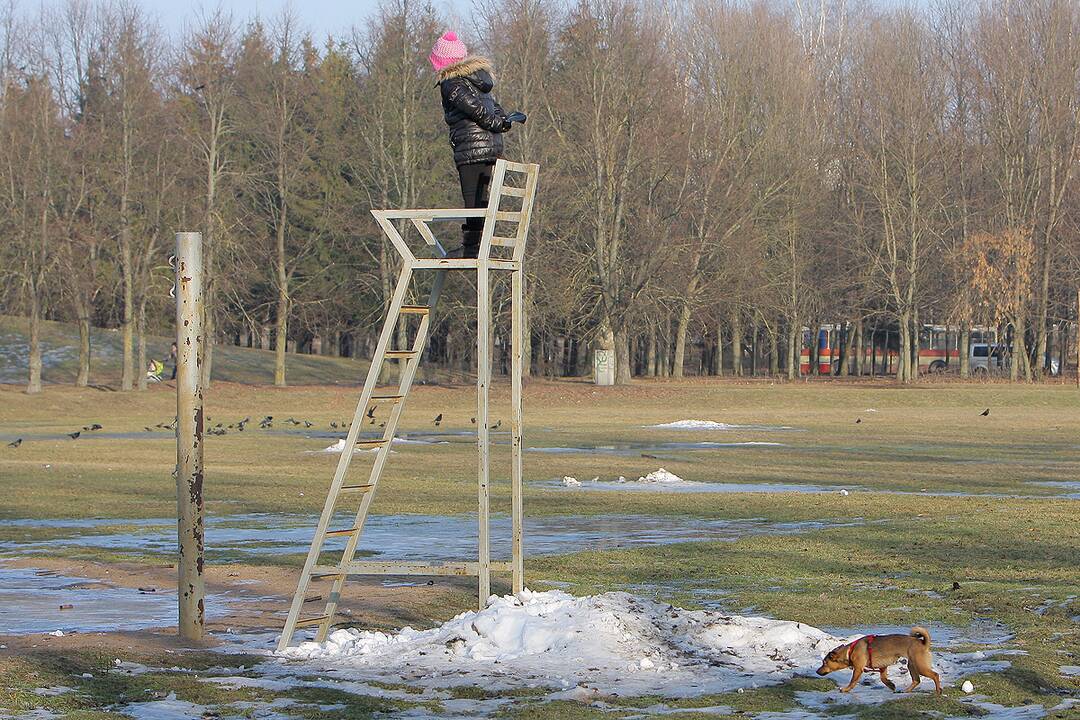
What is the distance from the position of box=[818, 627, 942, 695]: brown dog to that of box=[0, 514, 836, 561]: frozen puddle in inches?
296

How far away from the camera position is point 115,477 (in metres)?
27.1

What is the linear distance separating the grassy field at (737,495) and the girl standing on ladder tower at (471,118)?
3459 mm

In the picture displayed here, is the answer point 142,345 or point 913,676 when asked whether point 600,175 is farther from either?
Result: point 913,676

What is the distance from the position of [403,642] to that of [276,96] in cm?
5863

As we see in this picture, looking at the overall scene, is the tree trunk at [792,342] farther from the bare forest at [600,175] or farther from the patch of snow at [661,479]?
the patch of snow at [661,479]

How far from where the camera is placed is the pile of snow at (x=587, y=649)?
936 cm

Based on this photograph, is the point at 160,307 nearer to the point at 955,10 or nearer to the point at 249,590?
the point at 955,10

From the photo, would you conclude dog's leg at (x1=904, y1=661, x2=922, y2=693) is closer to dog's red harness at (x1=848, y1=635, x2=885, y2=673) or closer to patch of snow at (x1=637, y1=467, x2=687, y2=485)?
dog's red harness at (x1=848, y1=635, x2=885, y2=673)

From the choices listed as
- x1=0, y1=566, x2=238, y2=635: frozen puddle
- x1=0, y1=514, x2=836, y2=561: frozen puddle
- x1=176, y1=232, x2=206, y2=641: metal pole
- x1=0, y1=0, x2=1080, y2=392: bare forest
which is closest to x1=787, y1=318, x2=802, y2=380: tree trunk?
x1=0, y1=0, x2=1080, y2=392: bare forest

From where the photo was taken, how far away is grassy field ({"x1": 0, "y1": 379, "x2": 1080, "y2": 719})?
441 inches

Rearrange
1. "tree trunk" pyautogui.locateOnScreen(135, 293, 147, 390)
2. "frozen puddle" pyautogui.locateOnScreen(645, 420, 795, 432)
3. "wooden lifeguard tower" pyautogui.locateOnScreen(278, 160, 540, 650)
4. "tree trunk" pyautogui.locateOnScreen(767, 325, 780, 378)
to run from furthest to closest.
Answer: "tree trunk" pyautogui.locateOnScreen(767, 325, 780, 378) < "tree trunk" pyautogui.locateOnScreen(135, 293, 147, 390) < "frozen puddle" pyautogui.locateOnScreen(645, 420, 795, 432) < "wooden lifeguard tower" pyautogui.locateOnScreen(278, 160, 540, 650)

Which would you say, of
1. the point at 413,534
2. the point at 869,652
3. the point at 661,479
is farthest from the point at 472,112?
the point at 661,479

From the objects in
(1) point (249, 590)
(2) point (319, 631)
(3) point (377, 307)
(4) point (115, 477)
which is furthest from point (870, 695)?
(3) point (377, 307)

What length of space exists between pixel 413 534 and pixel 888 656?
1026cm
